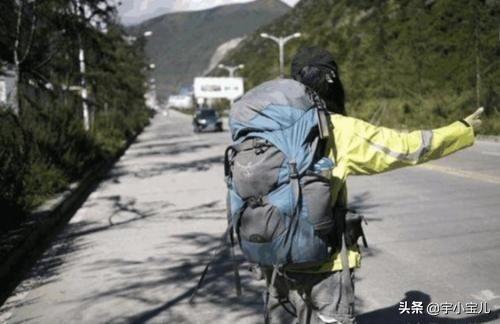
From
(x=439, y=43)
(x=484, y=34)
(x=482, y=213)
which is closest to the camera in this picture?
(x=482, y=213)

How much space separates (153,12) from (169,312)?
6.91 ft

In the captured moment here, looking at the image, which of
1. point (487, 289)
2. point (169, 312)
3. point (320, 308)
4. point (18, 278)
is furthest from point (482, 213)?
point (320, 308)

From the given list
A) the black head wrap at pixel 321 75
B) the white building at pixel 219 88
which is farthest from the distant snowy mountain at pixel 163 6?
the white building at pixel 219 88

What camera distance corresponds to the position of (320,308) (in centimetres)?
261

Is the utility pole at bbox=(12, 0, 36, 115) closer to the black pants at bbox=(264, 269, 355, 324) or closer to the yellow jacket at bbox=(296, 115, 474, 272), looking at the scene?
the black pants at bbox=(264, 269, 355, 324)

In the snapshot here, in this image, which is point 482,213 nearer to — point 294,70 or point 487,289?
point 487,289

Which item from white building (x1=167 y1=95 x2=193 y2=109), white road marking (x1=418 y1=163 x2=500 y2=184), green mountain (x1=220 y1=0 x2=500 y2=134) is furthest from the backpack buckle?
white building (x1=167 y1=95 x2=193 y2=109)

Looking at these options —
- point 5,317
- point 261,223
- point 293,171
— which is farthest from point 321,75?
point 5,317

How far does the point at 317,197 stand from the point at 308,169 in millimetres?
103

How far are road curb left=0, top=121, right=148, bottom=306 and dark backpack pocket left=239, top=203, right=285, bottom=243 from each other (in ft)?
12.1

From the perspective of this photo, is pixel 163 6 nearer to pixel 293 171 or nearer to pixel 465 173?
pixel 293 171

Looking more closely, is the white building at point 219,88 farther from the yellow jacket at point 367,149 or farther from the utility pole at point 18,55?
the yellow jacket at point 367,149

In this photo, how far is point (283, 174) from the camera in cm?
236

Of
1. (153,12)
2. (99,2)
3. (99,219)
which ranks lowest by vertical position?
(99,219)
